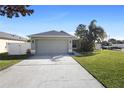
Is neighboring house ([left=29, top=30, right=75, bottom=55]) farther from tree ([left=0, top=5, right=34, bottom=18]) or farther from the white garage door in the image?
tree ([left=0, top=5, right=34, bottom=18])

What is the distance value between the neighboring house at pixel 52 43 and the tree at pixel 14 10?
1591 cm

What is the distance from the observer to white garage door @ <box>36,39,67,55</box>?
94.6 feet

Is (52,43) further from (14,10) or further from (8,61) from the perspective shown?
(14,10)

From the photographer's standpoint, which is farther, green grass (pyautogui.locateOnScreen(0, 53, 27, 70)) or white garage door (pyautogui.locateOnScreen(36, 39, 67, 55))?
white garage door (pyautogui.locateOnScreen(36, 39, 67, 55))

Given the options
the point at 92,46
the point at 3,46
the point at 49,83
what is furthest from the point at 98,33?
the point at 49,83

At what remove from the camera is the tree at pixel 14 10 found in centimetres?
1200

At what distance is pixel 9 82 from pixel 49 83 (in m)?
1.72

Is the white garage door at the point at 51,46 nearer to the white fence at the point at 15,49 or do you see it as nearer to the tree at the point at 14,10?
the white fence at the point at 15,49

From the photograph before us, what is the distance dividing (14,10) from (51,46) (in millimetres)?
16944

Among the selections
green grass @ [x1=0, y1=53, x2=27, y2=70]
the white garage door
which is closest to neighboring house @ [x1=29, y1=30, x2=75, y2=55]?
the white garage door

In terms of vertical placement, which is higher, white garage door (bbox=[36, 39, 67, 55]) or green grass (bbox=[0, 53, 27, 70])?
white garage door (bbox=[36, 39, 67, 55])

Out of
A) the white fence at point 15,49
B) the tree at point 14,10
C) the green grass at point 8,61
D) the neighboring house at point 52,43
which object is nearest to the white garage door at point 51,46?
the neighboring house at point 52,43
